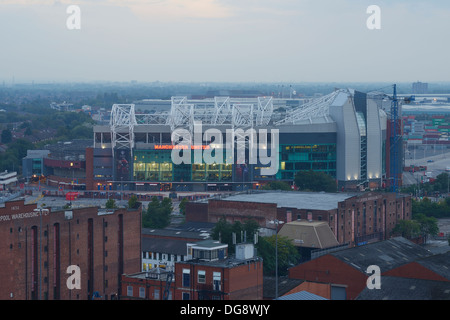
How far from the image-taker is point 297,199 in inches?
2270

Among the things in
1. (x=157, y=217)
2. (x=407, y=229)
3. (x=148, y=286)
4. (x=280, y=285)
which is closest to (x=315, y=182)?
(x=407, y=229)

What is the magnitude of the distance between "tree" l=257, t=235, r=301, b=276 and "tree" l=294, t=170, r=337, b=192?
3252cm

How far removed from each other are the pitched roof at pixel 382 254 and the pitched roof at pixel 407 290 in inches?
139

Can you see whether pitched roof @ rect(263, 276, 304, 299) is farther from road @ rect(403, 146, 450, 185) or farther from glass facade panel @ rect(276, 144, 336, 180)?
road @ rect(403, 146, 450, 185)

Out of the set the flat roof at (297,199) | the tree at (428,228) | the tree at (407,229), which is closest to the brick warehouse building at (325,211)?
the flat roof at (297,199)

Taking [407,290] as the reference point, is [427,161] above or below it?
above

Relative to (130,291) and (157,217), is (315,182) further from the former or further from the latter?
(130,291)

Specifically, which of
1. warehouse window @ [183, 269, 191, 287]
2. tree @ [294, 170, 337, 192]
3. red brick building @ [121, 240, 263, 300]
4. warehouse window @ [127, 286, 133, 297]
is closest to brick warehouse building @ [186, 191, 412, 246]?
warehouse window @ [127, 286, 133, 297]

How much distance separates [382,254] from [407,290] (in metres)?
9.00

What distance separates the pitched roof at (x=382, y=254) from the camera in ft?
129

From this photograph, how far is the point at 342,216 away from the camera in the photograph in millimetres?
52219

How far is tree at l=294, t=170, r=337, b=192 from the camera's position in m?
77.9

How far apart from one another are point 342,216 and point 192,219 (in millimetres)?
8900

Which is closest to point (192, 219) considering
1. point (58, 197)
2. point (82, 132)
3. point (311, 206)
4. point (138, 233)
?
point (311, 206)
